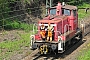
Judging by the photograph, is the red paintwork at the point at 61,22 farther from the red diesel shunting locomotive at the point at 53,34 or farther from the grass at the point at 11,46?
the grass at the point at 11,46

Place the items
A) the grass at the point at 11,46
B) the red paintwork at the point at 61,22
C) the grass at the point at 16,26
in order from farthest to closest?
1. the grass at the point at 16,26
2. the grass at the point at 11,46
3. the red paintwork at the point at 61,22

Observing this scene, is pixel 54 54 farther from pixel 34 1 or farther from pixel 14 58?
pixel 34 1

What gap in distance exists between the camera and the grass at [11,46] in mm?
15185

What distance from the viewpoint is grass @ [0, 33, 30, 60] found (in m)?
15.2

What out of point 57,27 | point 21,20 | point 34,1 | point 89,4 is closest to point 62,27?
point 57,27

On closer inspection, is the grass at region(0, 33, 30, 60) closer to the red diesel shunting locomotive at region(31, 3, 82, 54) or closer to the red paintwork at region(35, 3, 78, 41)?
the red diesel shunting locomotive at region(31, 3, 82, 54)

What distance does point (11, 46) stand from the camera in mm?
16734

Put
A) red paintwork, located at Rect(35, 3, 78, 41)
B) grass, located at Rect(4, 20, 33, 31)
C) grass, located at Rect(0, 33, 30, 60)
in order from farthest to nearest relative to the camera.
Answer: grass, located at Rect(4, 20, 33, 31) < grass, located at Rect(0, 33, 30, 60) < red paintwork, located at Rect(35, 3, 78, 41)

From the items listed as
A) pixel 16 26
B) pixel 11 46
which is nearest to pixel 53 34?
pixel 11 46

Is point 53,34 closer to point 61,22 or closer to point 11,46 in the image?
point 61,22

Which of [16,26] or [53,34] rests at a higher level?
[53,34]

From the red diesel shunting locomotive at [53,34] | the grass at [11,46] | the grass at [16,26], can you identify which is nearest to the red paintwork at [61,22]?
the red diesel shunting locomotive at [53,34]

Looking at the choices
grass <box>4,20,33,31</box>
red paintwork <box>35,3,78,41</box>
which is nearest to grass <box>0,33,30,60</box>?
red paintwork <box>35,3,78,41</box>

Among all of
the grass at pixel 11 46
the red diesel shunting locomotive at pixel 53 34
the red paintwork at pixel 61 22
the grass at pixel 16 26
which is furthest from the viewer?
the grass at pixel 16 26
